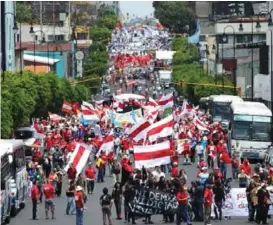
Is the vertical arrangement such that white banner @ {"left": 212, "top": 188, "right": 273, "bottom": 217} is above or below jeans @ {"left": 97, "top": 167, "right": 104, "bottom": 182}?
above

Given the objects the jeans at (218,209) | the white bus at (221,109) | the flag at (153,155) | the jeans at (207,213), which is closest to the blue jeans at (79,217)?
the jeans at (207,213)

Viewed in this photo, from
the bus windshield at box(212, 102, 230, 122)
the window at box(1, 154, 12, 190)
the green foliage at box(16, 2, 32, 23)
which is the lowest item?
the bus windshield at box(212, 102, 230, 122)

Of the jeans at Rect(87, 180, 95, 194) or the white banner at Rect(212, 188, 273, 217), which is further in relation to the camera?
the jeans at Rect(87, 180, 95, 194)

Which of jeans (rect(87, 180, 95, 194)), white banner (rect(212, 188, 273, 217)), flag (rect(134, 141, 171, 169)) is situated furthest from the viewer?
jeans (rect(87, 180, 95, 194))

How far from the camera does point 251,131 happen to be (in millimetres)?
51125

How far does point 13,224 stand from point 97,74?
4820 inches

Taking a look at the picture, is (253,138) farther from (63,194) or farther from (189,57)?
(189,57)

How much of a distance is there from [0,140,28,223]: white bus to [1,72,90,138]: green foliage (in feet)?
49.3

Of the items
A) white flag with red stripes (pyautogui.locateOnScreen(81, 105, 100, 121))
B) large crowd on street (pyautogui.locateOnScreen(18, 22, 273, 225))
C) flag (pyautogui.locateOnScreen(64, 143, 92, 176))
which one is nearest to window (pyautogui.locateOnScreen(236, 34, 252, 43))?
large crowd on street (pyautogui.locateOnScreen(18, 22, 273, 225))

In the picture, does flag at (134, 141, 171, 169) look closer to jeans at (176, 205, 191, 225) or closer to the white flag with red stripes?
jeans at (176, 205, 191, 225)

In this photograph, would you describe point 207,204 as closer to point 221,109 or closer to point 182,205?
point 182,205

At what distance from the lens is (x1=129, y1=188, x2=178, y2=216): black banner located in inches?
1195

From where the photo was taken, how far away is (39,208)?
117ft

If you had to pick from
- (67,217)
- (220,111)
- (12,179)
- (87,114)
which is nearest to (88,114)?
→ (87,114)
